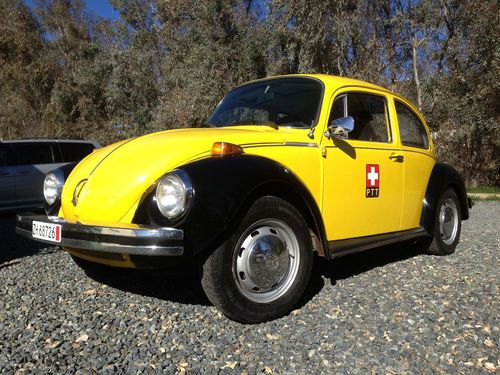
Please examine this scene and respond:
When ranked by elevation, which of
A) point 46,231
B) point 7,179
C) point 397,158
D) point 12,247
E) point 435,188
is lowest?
point 12,247

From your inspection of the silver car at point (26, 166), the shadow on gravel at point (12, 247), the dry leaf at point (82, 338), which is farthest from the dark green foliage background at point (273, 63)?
the dry leaf at point (82, 338)

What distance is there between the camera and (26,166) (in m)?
9.54

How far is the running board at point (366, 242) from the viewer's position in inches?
135

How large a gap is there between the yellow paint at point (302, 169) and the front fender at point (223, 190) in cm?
16

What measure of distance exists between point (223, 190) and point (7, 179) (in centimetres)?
825

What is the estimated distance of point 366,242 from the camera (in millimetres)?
3762

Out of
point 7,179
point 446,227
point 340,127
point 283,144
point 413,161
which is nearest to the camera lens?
point 283,144

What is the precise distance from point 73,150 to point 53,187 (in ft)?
23.9

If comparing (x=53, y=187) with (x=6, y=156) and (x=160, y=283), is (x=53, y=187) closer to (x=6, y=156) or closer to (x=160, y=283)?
(x=160, y=283)

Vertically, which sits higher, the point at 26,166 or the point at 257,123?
the point at 257,123

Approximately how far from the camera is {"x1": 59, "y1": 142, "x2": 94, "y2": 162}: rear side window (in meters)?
10.1

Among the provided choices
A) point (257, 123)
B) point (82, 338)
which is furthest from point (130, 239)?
point (257, 123)

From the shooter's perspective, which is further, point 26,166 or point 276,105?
point 26,166

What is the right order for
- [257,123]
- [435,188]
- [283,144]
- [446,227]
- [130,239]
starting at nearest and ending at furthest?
1. [130,239]
2. [283,144]
3. [257,123]
4. [435,188]
5. [446,227]
